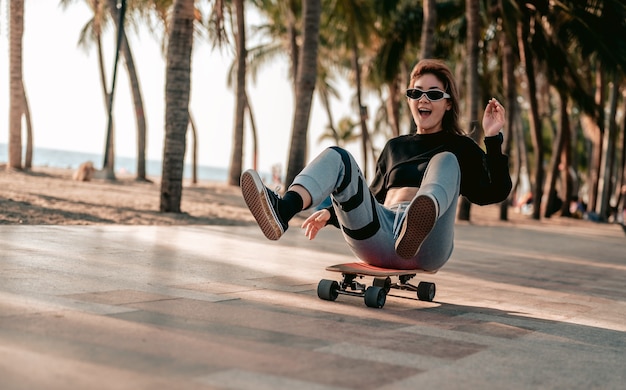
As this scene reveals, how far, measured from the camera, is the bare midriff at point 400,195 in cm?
522

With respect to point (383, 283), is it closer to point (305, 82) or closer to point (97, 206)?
point (97, 206)

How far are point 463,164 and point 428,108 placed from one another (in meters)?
0.45

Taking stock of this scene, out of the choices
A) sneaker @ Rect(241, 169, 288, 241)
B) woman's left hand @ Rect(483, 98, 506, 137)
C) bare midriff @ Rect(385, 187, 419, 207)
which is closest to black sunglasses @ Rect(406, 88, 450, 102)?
woman's left hand @ Rect(483, 98, 506, 137)

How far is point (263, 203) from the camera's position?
174 inches

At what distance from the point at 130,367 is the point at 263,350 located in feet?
2.11

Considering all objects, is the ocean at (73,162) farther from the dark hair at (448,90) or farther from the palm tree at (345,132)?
the dark hair at (448,90)

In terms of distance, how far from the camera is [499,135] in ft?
16.9

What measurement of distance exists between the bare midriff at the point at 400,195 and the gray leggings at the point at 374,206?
0.06 m

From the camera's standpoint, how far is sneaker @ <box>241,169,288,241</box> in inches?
174

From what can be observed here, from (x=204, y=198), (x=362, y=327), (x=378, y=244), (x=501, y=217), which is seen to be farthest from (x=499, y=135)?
(x=501, y=217)

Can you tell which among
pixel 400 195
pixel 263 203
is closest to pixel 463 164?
pixel 400 195

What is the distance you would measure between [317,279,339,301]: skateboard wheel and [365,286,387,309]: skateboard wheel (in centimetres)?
24

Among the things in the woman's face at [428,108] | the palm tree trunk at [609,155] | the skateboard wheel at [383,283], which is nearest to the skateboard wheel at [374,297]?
the skateboard wheel at [383,283]

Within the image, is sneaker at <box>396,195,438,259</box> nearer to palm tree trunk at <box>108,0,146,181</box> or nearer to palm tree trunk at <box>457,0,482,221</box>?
palm tree trunk at <box>457,0,482,221</box>
